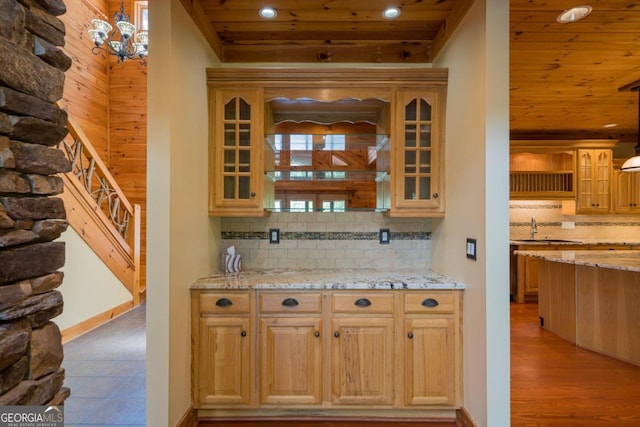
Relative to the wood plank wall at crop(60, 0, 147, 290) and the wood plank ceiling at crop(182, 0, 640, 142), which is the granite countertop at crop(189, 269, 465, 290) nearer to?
the wood plank ceiling at crop(182, 0, 640, 142)

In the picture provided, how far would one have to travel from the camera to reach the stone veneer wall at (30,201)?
95cm

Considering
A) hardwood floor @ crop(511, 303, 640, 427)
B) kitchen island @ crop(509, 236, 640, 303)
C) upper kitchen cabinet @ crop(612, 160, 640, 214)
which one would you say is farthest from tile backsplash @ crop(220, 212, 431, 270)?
upper kitchen cabinet @ crop(612, 160, 640, 214)

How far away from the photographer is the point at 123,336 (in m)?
3.72

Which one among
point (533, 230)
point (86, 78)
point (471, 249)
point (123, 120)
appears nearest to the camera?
point (471, 249)

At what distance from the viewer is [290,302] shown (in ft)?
7.48

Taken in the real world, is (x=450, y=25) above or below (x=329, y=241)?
above

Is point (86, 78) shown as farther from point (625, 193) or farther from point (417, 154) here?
point (625, 193)

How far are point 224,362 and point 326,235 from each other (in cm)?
126

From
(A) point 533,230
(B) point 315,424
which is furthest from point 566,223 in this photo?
(B) point 315,424

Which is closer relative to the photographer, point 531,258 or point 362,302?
point 362,302

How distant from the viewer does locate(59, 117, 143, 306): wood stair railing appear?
381 centimetres

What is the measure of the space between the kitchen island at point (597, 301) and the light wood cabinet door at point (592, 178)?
208 centimetres

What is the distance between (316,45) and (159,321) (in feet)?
7.87

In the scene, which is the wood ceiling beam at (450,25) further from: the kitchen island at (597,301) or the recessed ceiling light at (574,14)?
the kitchen island at (597,301)
